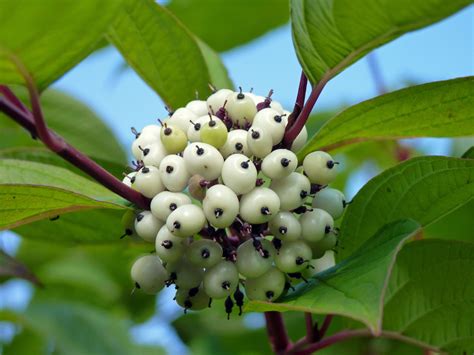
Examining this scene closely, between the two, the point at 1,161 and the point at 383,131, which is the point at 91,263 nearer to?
the point at 1,161

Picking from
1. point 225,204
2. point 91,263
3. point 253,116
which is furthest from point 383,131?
point 91,263

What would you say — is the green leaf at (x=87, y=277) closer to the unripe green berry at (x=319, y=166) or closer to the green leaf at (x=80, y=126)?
the green leaf at (x=80, y=126)

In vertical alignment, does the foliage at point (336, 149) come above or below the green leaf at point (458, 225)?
above

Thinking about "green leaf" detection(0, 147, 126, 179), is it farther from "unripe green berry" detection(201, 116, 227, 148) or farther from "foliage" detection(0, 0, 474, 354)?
"unripe green berry" detection(201, 116, 227, 148)

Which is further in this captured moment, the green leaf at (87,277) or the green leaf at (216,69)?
the green leaf at (87,277)

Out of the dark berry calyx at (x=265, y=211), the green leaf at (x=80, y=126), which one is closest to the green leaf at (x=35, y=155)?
the green leaf at (x=80, y=126)

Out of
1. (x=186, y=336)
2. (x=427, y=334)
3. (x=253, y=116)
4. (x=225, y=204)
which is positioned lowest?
(x=186, y=336)

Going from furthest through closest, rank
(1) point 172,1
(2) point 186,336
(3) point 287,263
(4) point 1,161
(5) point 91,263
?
(5) point 91,263 → (2) point 186,336 → (1) point 172,1 → (4) point 1,161 → (3) point 287,263
